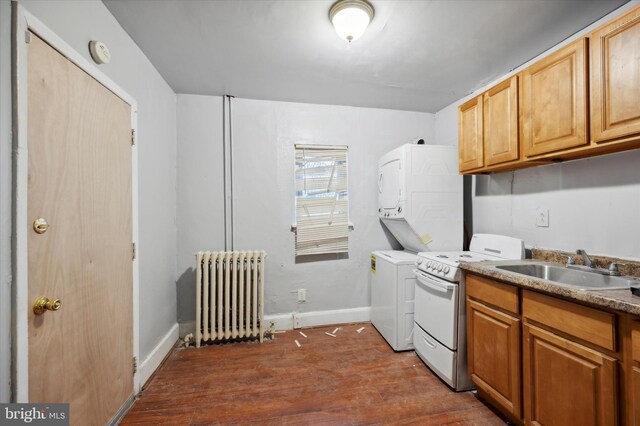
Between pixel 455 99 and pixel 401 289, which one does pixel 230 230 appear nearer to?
pixel 401 289

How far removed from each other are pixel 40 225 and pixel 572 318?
243cm

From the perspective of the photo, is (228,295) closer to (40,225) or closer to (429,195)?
(40,225)

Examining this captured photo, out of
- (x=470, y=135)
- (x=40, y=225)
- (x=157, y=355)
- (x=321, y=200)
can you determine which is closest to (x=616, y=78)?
(x=470, y=135)

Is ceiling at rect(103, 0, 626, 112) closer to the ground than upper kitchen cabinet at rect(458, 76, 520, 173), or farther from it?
farther from it

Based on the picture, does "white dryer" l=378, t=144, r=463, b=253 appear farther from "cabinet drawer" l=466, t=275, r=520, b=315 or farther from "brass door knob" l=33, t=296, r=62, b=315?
"brass door knob" l=33, t=296, r=62, b=315

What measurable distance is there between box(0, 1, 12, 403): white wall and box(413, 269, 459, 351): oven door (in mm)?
2347

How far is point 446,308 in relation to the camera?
6.40 ft

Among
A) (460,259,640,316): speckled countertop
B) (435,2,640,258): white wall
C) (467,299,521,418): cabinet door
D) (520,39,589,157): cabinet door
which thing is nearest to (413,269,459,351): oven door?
(467,299,521,418): cabinet door

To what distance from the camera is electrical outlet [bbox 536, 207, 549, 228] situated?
1.96m

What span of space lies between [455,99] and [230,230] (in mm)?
2930

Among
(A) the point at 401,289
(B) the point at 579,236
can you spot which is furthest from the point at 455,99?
(A) the point at 401,289

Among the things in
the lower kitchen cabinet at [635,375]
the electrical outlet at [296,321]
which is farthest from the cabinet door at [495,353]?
the electrical outlet at [296,321]

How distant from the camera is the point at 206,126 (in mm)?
2750

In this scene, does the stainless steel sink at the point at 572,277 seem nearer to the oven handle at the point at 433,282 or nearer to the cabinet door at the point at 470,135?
the oven handle at the point at 433,282
